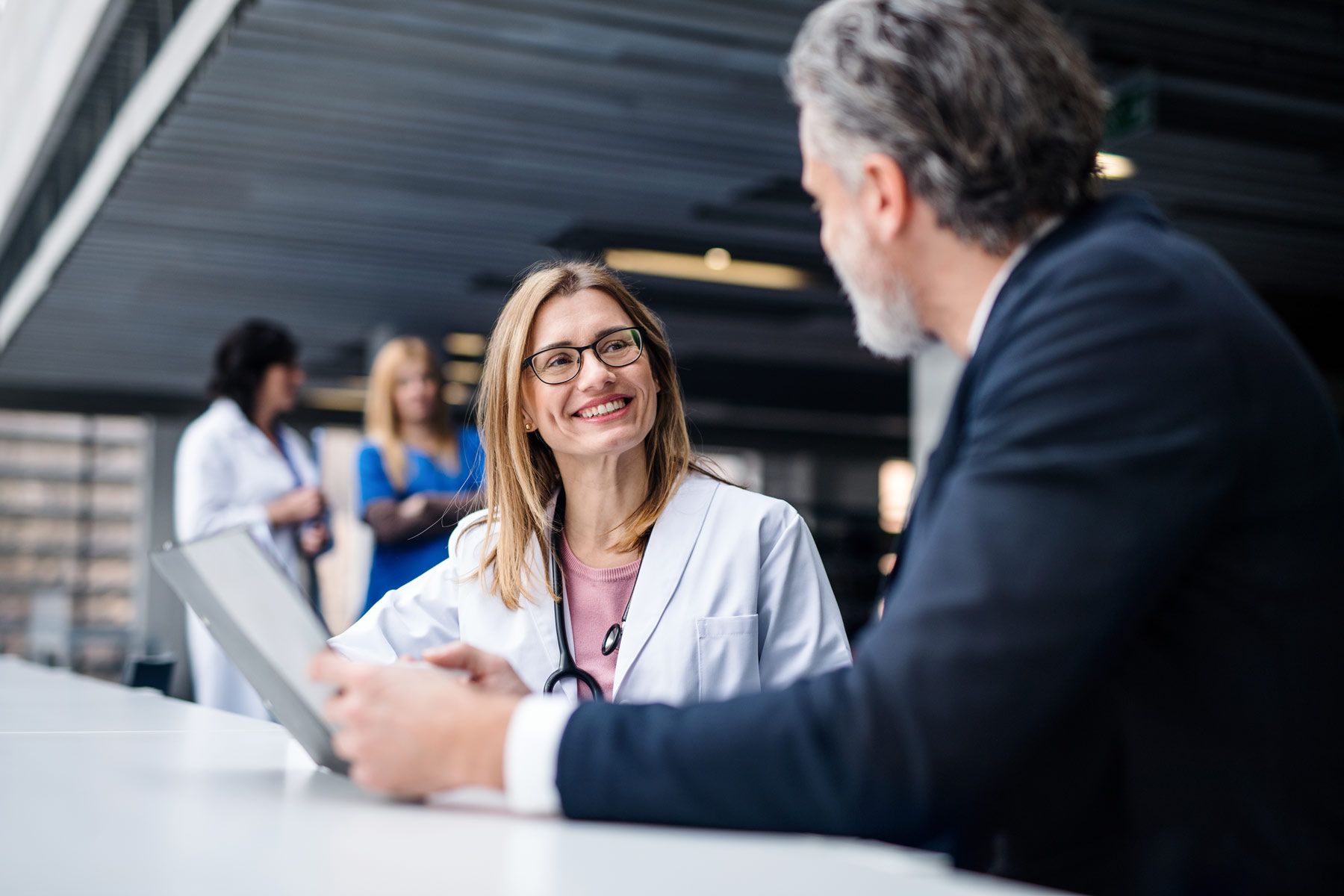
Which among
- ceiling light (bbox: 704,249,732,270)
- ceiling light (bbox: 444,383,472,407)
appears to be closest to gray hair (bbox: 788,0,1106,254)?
ceiling light (bbox: 704,249,732,270)

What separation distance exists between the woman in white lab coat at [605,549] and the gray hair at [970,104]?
1041mm

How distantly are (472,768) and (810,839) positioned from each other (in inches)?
10.7

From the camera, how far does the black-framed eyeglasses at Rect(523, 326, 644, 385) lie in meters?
2.30

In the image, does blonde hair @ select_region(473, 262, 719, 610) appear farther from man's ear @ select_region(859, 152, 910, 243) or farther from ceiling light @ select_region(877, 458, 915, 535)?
ceiling light @ select_region(877, 458, 915, 535)

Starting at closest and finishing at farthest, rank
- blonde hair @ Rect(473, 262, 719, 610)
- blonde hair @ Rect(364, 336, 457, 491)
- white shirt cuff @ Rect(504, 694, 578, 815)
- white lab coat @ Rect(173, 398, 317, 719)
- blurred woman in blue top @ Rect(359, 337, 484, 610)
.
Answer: white shirt cuff @ Rect(504, 694, 578, 815) < blonde hair @ Rect(473, 262, 719, 610) < white lab coat @ Rect(173, 398, 317, 719) < blurred woman in blue top @ Rect(359, 337, 484, 610) < blonde hair @ Rect(364, 336, 457, 491)

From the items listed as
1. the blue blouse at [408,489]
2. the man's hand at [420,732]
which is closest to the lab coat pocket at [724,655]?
the man's hand at [420,732]

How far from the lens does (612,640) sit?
2.09 metres

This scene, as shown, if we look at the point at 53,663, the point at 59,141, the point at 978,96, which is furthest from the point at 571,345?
the point at 59,141

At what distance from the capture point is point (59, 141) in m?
8.60

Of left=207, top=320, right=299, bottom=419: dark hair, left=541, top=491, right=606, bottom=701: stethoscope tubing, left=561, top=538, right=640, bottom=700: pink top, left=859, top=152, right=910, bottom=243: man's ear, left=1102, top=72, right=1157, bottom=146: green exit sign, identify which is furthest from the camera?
left=1102, top=72, right=1157, bottom=146: green exit sign

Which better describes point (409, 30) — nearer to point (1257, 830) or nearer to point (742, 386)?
point (1257, 830)

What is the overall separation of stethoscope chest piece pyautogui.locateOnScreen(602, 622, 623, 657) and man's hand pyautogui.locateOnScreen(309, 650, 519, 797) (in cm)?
96

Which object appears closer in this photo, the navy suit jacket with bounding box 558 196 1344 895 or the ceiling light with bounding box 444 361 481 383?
the navy suit jacket with bounding box 558 196 1344 895

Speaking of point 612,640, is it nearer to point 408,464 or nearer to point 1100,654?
point 1100,654
